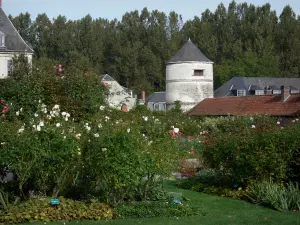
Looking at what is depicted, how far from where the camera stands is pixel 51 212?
378 inches

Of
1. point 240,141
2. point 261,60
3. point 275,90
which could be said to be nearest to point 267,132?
point 240,141

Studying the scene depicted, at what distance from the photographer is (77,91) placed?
12906 millimetres

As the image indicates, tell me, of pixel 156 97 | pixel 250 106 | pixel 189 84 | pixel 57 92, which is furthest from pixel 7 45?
pixel 156 97

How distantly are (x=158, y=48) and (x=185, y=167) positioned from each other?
61.3 m

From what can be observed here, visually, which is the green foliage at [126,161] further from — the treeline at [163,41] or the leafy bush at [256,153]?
the treeline at [163,41]

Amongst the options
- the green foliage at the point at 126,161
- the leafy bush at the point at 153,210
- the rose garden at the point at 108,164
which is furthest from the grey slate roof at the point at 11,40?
the leafy bush at the point at 153,210

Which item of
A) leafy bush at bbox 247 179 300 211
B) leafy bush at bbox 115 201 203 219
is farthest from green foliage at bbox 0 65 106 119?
leafy bush at bbox 247 179 300 211

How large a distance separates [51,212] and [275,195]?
4.78 metres

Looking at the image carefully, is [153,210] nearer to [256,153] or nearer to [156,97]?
[256,153]

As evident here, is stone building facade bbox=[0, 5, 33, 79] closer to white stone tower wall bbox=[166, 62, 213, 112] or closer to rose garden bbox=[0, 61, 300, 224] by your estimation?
white stone tower wall bbox=[166, 62, 213, 112]

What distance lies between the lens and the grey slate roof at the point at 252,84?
57719 millimetres

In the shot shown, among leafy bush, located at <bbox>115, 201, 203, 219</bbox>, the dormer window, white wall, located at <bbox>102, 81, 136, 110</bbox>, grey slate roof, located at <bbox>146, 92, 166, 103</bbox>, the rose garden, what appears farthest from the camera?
grey slate roof, located at <bbox>146, 92, 166, 103</bbox>

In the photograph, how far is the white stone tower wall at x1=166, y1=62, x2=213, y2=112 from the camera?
1997 inches

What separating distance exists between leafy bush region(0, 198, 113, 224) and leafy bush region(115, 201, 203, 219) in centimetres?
30
